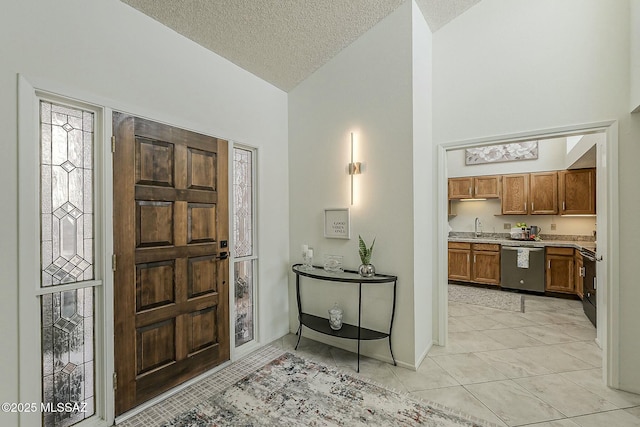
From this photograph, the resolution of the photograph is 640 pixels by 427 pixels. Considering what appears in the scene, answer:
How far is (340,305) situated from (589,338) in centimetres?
288

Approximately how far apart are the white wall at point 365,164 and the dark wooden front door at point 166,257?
966 mm

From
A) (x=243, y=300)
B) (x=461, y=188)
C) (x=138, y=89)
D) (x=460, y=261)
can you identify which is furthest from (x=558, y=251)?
(x=138, y=89)

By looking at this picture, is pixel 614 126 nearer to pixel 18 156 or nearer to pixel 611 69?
pixel 611 69

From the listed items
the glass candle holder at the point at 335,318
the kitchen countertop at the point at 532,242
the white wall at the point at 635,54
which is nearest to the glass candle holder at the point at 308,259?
the glass candle holder at the point at 335,318

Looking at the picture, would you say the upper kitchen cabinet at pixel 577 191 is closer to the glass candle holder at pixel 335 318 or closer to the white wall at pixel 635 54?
the white wall at pixel 635 54

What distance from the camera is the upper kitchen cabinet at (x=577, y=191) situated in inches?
185

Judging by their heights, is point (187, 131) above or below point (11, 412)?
above

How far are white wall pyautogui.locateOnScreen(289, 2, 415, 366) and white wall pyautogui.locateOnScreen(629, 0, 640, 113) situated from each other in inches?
62.7

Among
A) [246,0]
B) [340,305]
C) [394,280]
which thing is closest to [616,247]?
[394,280]

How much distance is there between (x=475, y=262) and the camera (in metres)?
5.44

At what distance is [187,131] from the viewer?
238 centimetres

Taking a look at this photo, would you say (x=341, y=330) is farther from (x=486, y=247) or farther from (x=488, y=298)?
(x=486, y=247)

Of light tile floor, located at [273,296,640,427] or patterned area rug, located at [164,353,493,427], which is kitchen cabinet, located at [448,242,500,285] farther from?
patterned area rug, located at [164,353,493,427]

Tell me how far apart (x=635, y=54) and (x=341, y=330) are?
329 centimetres
